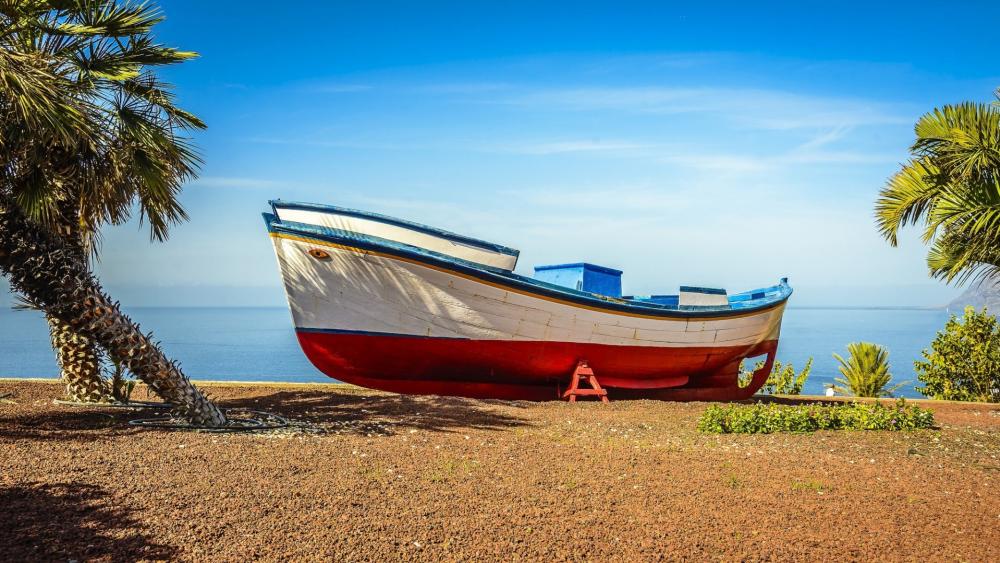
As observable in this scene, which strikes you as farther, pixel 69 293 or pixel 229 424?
pixel 229 424

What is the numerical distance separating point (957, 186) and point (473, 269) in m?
7.28

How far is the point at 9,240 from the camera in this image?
24.6 feet

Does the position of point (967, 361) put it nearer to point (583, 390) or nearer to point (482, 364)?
point (583, 390)

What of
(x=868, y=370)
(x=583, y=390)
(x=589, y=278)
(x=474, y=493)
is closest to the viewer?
(x=474, y=493)

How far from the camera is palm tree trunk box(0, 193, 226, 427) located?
24.6 ft

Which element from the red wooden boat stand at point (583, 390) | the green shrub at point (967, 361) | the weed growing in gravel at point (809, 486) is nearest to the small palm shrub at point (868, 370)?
the green shrub at point (967, 361)

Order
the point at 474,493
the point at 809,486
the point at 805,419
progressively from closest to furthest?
the point at 474,493 → the point at 809,486 → the point at 805,419

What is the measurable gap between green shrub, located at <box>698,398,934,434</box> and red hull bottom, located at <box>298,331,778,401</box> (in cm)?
388

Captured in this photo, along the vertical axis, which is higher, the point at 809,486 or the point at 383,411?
the point at 383,411

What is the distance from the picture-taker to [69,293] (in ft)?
24.6

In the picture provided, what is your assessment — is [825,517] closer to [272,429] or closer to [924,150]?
[272,429]

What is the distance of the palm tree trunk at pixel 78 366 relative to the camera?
31.6 feet

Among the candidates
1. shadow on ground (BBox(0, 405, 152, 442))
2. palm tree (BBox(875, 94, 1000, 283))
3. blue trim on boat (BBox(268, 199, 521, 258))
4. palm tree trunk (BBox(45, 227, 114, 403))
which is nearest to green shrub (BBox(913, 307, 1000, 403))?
palm tree (BBox(875, 94, 1000, 283))

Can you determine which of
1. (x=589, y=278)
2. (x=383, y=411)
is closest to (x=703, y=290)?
(x=589, y=278)
